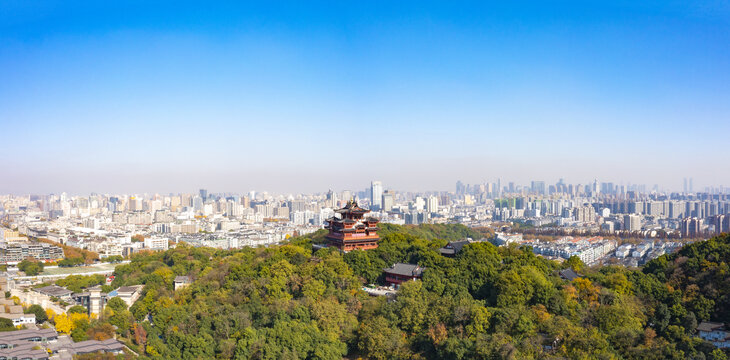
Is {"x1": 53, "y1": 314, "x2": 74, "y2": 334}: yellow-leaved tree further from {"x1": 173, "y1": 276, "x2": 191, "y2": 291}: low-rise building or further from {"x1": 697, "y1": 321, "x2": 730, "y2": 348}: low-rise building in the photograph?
{"x1": 697, "y1": 321, "x2": 730, "y2": 348}: low-rise building

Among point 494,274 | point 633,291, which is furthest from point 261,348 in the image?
point 633,291

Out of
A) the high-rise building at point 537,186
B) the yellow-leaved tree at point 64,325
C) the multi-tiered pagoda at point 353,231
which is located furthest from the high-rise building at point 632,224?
the high-rise building at point 537,186

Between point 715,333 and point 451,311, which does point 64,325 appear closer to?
point 451,311

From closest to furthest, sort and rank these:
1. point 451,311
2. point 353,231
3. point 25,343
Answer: point 451,311 < point 25,343 < point 353,231

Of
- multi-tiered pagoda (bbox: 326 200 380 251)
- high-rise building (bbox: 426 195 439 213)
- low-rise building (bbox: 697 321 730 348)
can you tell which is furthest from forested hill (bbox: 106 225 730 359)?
high-rise building (bbox: 426 195 439 213)

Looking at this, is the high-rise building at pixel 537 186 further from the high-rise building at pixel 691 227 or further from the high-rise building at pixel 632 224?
the high-rise building at pixel 691 227

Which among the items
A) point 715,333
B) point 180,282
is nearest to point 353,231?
point 180,282

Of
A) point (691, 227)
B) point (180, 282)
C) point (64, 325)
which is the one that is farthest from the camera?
point (691, 227)
